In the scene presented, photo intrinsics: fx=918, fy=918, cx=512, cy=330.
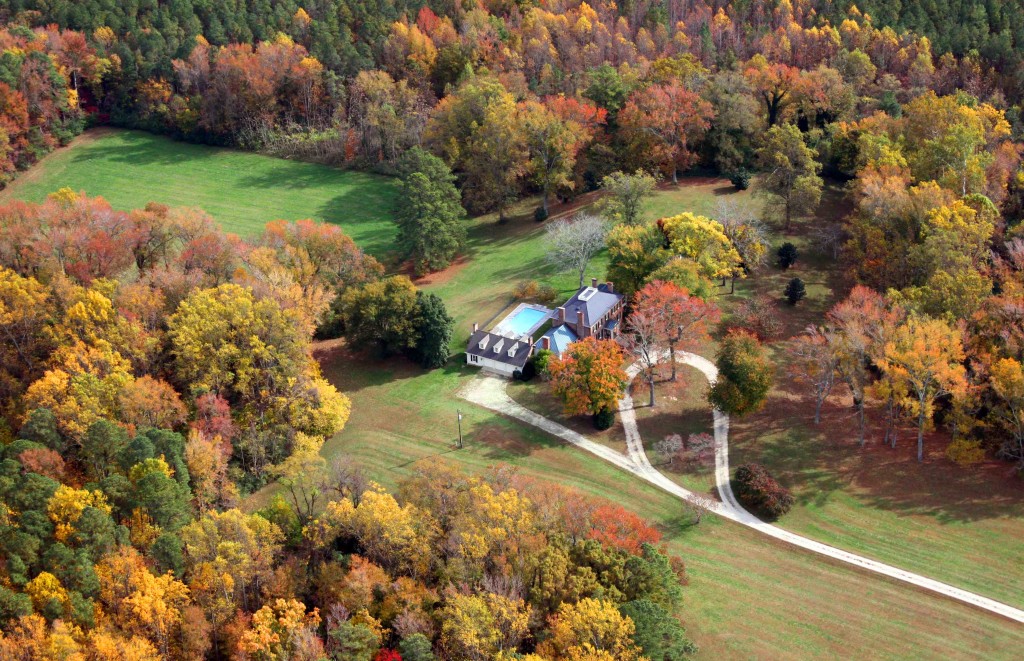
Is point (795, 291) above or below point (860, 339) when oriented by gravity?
below

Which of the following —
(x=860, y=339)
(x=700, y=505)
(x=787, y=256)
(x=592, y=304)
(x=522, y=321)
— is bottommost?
(x=700, y=505)

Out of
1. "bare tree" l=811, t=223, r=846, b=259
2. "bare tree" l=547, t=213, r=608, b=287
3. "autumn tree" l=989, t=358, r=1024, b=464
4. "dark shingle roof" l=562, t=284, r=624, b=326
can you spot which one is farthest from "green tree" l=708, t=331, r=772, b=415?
"bare tree" l=811, t=223, r=846, b=259

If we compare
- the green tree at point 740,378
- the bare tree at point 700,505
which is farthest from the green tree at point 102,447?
the green tree at point 740,378

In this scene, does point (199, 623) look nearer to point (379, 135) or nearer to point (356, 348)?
point (356, 348)

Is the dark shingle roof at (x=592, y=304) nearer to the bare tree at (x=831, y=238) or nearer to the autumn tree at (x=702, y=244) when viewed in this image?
the autumn tree at (x=702, y=244)

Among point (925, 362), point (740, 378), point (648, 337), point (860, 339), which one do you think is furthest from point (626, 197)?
point (925, 362)

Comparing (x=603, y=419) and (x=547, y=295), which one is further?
(x=547, y=295)

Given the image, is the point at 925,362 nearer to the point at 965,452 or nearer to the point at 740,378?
the point at 965,452

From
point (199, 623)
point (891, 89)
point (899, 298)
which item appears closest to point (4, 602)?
point (199, 623)
